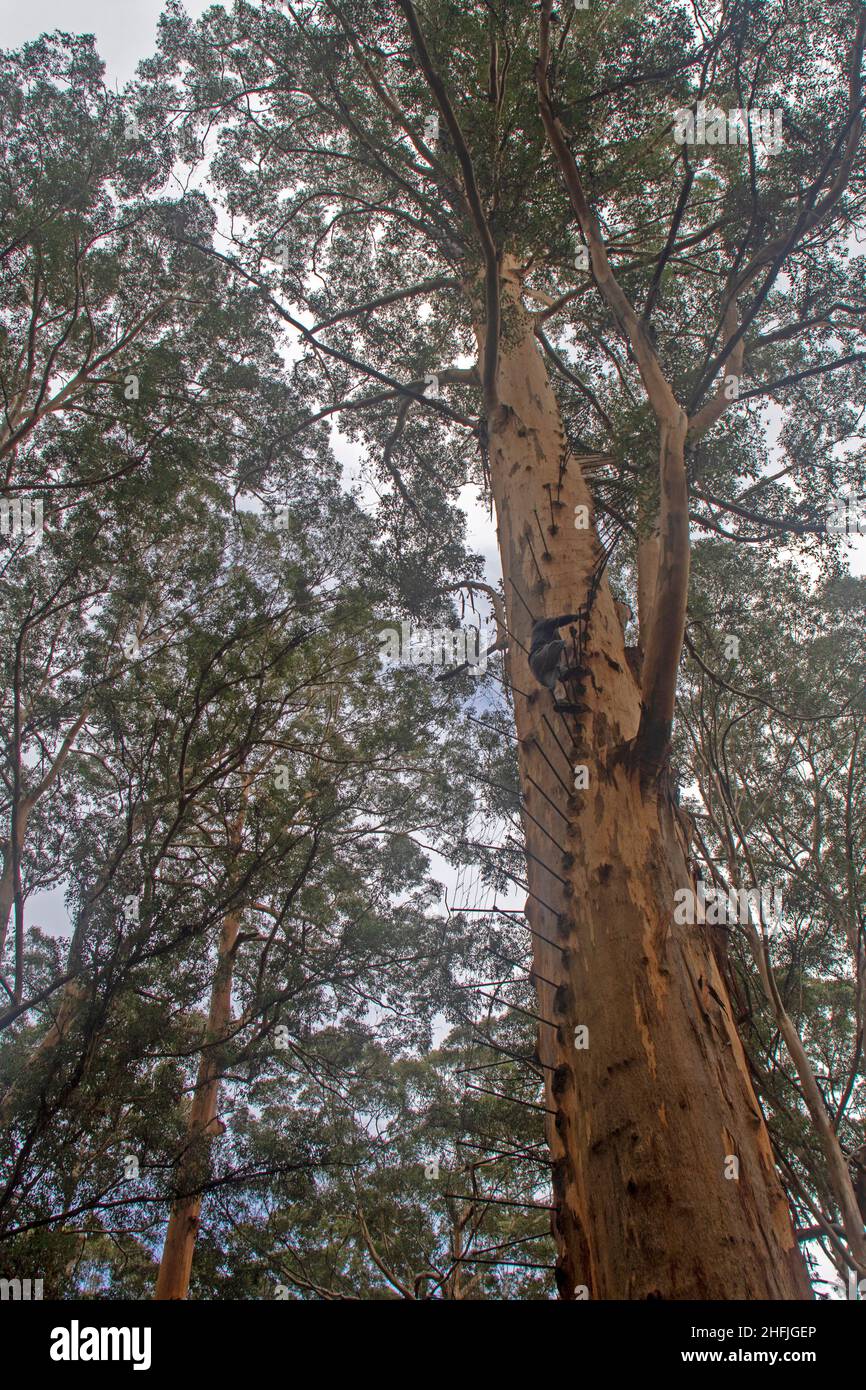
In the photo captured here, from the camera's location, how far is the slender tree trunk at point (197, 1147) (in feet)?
14.8

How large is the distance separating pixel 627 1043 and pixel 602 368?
6.90m

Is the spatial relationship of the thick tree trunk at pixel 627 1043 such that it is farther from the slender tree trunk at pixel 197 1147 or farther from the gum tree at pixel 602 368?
the slender tree trunk at pixel 197 1147

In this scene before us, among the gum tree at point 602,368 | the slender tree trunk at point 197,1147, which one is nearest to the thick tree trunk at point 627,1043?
the gum tree at point 602,368

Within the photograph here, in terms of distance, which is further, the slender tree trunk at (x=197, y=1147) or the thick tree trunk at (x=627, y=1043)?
the slender tree trunk at (x=197, y=1147)

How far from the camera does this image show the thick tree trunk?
161 centimetres

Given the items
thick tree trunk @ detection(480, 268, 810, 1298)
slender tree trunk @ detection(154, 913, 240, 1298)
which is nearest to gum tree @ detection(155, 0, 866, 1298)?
thick tree trunk @ detection(480, 268, 810, 1298)

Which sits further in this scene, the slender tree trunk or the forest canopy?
the slender tree trunk

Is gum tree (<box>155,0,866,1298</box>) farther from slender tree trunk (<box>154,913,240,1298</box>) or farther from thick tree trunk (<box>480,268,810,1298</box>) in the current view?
slender tree trunk (<box>154,913,240,1298</box>)

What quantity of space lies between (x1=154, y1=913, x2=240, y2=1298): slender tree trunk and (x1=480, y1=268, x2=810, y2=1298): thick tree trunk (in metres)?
2.96

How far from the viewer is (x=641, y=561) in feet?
12.9

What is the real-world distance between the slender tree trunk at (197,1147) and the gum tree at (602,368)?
3.16m

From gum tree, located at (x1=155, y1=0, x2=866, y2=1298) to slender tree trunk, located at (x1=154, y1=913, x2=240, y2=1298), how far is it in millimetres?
3163
